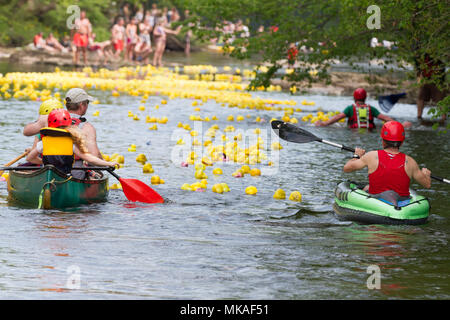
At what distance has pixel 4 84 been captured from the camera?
25.6 metres

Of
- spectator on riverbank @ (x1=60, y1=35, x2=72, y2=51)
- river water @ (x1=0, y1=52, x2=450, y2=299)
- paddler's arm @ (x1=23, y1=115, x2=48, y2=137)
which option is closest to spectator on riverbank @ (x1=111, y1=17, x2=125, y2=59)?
spectator on riverbank @ (x1=60, y1=35, x2=72, y2=51)

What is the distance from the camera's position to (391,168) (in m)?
9.56

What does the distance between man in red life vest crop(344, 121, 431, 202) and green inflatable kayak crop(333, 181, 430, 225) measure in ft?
0.39

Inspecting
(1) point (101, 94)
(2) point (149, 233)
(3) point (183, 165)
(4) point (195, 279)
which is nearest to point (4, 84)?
(1) point (101, 94)

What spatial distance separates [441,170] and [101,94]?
1361cm

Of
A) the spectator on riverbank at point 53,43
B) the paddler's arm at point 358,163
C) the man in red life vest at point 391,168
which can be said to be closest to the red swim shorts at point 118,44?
the spectator on riverbank at point 53,43

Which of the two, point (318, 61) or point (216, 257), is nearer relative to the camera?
point (216, 257)

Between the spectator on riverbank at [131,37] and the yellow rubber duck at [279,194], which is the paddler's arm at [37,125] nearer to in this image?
the yellow rubber duck at [279,194]

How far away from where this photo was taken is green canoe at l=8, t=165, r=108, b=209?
31.7 feet

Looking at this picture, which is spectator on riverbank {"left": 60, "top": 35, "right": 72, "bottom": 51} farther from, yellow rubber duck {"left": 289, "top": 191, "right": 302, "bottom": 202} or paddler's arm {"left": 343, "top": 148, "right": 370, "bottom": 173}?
paddler's arm {"left": 343, "top": 148, "right": 370, "bottom": 173}

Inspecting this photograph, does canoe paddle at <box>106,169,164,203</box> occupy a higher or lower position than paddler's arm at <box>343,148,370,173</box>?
lower

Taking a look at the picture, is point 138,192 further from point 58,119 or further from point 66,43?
point 66,43

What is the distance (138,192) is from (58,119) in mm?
1468

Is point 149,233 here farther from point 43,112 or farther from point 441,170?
point 441,170
